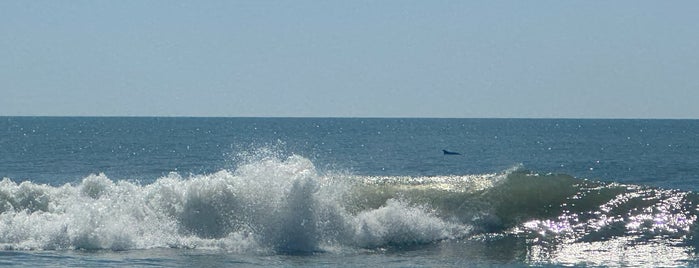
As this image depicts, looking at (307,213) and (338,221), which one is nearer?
(307,213)

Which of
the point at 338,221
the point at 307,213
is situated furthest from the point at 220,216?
the point at 338,221

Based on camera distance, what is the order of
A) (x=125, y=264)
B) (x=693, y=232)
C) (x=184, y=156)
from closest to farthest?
(x=125, y=264) < (x=693, y=232) < (x=184, y=156)

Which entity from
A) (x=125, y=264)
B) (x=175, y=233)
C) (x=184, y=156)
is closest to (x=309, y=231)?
(x=175, y=233)

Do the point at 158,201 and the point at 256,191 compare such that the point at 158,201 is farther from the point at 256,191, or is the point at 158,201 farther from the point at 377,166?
the point at 377,166

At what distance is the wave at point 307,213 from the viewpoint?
23.7 metres

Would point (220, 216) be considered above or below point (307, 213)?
below

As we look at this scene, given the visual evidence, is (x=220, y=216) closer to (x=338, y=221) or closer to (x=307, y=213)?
(x=307, y=213)

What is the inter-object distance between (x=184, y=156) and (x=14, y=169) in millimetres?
16246

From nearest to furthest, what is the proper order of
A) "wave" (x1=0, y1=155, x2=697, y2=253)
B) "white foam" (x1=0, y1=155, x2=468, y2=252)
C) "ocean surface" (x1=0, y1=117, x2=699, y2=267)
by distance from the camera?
"ocean surface" (x1=0, y1=117, x2=699, y2=267) < "white foam" (x1=0, y1=155, x2=468, y2=252) < "wave" (x1=0, y1=155, x2=697, y2=253)

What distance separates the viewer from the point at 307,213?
80.9 feet

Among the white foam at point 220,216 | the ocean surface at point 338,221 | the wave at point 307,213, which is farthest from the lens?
the wave at point 307,213

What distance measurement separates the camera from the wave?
23.7 metres

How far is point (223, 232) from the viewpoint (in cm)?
2497

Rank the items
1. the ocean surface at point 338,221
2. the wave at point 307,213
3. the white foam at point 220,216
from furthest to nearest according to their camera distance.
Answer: the wave at point 307,213 < the white foam at point 220,216 < the ocean surface at point 338,221
